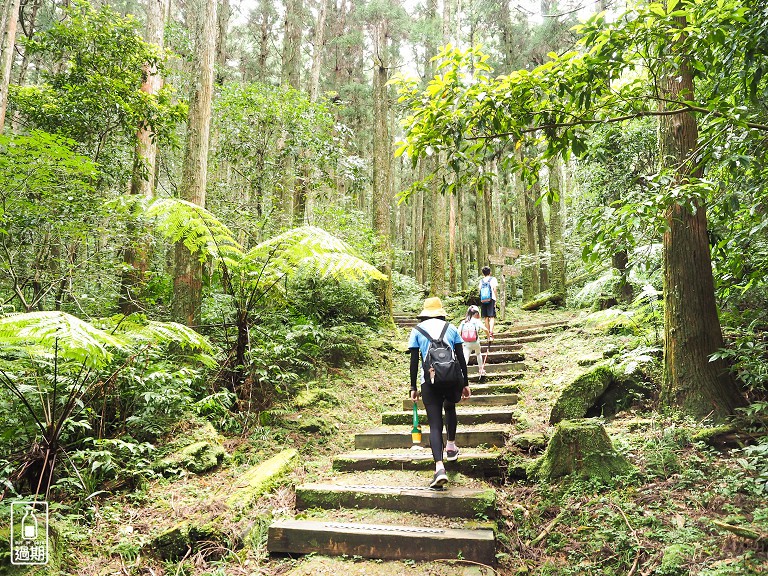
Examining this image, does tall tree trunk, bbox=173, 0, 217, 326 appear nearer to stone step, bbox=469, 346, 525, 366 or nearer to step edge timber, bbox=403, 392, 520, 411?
step edge timber, bbox=403, 392, 520, 411

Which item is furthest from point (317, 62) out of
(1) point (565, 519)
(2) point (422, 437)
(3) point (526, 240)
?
(1) point (565, 519)

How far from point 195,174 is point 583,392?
652 cm

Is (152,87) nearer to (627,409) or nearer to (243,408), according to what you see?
(243,408)

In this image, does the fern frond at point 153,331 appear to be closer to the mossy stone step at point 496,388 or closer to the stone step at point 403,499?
the stone step at point 403,499

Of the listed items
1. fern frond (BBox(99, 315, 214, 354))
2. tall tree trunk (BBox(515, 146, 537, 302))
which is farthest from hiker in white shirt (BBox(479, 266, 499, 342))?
tall tree trunk (BBox(515, 146, 537, 302))

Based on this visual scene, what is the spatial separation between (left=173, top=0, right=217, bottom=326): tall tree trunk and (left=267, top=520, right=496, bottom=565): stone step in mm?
3714

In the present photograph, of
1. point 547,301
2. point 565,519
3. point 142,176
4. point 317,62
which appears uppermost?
point 317,62

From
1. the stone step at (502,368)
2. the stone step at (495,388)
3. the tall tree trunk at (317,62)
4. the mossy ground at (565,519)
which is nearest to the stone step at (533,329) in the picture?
the stone step at (502,368)

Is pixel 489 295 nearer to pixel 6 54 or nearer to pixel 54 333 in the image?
pixel 54 333

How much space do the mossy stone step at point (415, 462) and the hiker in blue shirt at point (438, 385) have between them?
0.16 metres

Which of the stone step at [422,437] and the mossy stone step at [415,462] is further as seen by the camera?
the stone step at [422,437]

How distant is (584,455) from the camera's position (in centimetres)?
443

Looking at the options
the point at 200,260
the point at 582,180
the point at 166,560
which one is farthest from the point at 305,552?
the point at 582,180

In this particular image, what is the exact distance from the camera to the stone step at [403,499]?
416 centimetres
